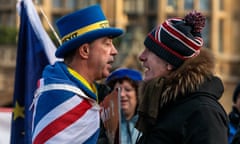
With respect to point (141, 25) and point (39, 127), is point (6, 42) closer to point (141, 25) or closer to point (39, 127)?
point (141, 25)

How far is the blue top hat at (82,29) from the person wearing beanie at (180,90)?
334 mm

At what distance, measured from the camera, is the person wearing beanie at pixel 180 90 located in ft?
10.9

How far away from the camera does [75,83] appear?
3.75m

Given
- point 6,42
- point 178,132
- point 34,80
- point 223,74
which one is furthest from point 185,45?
point 223,74

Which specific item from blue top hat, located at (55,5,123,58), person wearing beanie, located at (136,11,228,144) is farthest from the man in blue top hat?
person wearing beanie, located at (136,11,228,144)

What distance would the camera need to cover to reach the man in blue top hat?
3.66 metres

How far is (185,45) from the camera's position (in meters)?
3.50

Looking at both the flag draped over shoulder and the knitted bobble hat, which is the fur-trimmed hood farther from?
the flag draped over shoulder

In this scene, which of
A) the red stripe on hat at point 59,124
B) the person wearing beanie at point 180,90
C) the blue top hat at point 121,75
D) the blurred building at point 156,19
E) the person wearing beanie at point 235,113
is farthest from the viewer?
the blurred building at point 156,19

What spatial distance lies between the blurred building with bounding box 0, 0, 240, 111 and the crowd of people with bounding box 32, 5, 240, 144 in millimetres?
15722

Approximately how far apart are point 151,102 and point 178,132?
8.5 inches

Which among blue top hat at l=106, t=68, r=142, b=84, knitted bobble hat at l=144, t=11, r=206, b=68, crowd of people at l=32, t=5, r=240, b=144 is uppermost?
knitted bobble hat at l=144, t=11, r=206, b=68

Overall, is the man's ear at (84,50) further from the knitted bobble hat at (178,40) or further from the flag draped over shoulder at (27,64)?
the flag draped over shoulder at (27,64)

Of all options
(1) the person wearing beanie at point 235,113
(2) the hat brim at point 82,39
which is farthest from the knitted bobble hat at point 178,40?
(1) the person wearing beanie at point 235,113
